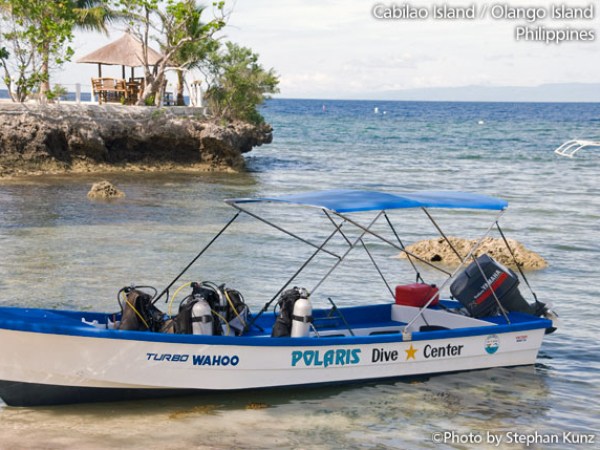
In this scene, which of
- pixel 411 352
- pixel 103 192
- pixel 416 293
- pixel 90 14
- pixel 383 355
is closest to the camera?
pixel 383 355

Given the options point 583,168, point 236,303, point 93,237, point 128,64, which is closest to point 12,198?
point 93,237

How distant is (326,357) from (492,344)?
2368mm

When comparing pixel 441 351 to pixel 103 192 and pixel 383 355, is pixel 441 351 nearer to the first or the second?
pixel 383 355

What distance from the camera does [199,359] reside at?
1007cm

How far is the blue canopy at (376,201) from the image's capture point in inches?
431

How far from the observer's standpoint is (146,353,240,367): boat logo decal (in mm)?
9930

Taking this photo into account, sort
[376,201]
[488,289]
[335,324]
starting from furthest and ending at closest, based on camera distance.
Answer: [335,324] → [488,289] → [376,201]

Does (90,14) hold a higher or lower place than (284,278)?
higher

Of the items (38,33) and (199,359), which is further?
(38,33)

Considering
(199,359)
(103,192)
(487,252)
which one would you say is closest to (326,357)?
(199,359)

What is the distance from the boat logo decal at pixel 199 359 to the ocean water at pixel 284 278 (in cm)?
56

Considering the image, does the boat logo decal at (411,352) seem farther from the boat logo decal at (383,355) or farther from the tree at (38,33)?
the tree at (38,33)

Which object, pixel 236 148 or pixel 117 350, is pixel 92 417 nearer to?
pixel 117 350

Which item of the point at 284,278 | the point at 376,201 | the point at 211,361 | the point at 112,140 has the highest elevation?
the point at 112,140
